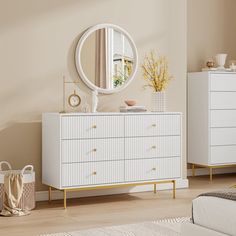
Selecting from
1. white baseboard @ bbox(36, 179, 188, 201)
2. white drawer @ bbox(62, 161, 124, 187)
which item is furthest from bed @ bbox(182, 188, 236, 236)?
white baseboard @ bbox(36, 179, 188, 201)

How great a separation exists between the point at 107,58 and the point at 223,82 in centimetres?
164

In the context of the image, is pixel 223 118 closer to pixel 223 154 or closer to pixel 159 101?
pixel 223 154

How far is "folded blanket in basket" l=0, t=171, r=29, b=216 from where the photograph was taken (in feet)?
16.1

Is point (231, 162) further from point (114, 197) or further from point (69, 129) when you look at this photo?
point (69, 129)

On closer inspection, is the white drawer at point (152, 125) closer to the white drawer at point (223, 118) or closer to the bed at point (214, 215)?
the white drawer at point (223, 118)

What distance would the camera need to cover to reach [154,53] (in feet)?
19.7

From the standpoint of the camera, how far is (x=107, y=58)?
568cm

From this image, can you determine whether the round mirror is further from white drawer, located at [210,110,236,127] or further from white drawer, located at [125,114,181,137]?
white drawer, located at [210,110,236,127]

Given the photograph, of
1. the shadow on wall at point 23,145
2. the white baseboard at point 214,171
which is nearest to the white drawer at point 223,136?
the white baseboard at point 214,171

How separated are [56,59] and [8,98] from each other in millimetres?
592

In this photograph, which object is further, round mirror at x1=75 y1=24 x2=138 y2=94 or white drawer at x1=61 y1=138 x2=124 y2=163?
round mirror at x1=75 y1=24 x2=138 y2=94

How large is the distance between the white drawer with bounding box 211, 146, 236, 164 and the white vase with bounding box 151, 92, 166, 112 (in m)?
1.24

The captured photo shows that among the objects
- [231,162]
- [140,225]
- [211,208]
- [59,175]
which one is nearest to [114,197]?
[59,175]

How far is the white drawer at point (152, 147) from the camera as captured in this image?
5406mm
